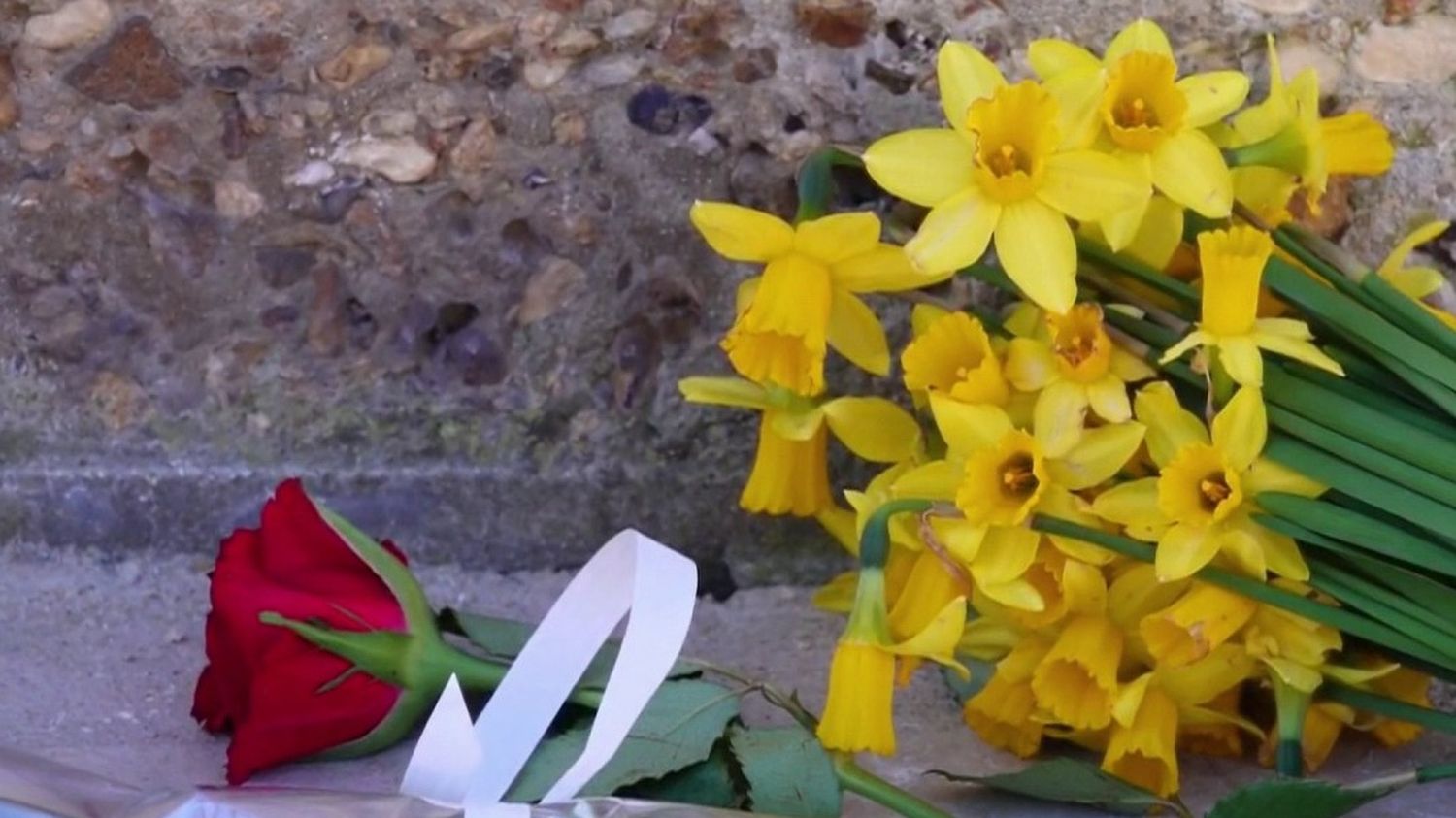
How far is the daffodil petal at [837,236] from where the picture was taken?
0.85 m

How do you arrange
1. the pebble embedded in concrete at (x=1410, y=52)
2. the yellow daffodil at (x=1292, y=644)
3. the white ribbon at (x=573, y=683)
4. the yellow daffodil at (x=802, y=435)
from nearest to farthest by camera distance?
the white ribbon at (x=573, y=683)
the yellow daffodil at (x=1292, y=644)
the yellow daffodil at (x=802, y=435)
the pebble embedded in concrete at (x=1410, y=52)

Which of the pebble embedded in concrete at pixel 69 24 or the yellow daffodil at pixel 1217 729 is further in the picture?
the pebble embedded in concrete at pixel 69 24

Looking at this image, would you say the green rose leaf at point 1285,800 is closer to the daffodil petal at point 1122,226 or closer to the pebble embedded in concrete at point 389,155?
the daffodil petal at point 1122,226

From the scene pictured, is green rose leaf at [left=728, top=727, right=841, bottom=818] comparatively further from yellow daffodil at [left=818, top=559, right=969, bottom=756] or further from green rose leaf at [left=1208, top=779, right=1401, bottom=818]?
green rose leaf at [left=1208, top=779, right=1401, bottom=818]

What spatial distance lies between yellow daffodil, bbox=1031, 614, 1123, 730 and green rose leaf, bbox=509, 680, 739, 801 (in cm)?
16

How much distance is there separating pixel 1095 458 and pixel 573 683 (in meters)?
0.27

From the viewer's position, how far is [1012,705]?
35.2 inches

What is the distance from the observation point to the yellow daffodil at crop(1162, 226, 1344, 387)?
0.79 m

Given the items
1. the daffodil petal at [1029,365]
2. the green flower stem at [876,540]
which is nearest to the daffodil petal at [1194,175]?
the daffodil petal at [1029,365]

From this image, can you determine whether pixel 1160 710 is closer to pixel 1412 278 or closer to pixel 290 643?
pixel 1412 278

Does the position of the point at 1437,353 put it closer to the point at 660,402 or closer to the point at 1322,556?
the point at 1322,556

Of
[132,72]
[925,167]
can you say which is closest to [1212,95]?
[925,167]

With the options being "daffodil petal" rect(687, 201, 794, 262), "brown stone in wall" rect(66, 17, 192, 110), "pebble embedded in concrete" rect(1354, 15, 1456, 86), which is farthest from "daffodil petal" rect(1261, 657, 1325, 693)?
"brown stone in wall" rect(66, 17, 192, 110)

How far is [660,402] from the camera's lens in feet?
3.77
